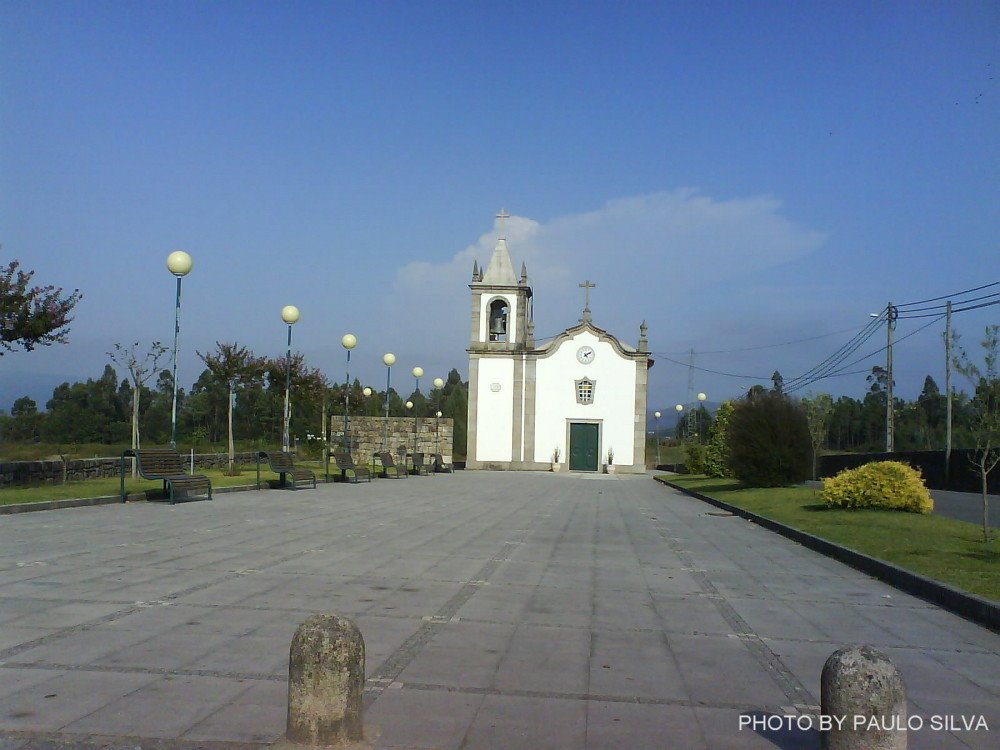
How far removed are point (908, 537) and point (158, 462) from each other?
1220cm

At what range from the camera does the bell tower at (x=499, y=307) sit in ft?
168

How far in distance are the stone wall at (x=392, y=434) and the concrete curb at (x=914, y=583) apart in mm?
29493

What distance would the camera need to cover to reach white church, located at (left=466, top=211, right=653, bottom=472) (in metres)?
50.3

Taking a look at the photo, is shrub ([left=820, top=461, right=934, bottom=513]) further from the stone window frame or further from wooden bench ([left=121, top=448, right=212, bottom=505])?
the stone window frame

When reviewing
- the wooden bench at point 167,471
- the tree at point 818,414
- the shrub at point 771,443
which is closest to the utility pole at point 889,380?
the tree at point 818,414

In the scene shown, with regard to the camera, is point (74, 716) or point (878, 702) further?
point (74, 716)

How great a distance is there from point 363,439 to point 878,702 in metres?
40.3

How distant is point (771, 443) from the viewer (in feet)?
79.7

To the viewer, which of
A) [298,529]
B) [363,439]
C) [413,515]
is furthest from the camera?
[363,439]

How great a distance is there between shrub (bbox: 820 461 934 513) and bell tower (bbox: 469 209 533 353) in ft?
113

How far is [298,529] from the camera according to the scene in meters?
12.8

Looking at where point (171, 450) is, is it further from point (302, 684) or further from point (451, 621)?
point (302, 684)

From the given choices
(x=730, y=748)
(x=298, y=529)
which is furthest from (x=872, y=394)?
(x=730, y=748)

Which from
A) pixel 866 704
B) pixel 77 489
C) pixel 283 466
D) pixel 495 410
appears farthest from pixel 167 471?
pixel 495 410
